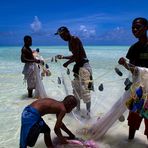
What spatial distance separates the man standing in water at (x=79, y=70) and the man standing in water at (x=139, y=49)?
1242mm

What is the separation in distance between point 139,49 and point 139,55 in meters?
0.09

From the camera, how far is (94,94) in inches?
250

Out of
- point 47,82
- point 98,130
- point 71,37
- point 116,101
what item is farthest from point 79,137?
point 47,82

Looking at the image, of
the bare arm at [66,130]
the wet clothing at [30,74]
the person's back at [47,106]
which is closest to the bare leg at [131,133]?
the bare arm at [66,130]

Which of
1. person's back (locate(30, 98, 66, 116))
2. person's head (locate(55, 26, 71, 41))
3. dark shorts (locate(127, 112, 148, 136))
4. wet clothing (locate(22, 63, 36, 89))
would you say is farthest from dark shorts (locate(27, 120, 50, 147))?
wet clothing (locate(22, 63, 36, 89))

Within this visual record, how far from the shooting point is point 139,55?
453 cm

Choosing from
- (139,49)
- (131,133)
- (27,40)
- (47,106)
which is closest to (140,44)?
(139,49)

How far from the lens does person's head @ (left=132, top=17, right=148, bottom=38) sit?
438 centimetres

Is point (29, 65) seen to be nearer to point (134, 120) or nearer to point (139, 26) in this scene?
point (134, 120)

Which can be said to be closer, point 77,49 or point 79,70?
point 77,49

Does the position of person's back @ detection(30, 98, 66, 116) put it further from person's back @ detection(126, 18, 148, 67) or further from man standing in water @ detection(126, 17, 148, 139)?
person's back @ detection(126, 18, 148, 67)

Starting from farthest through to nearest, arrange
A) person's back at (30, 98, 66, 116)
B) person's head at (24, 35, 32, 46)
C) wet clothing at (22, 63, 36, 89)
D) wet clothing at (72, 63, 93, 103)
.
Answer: wet clothing at (22, 63, 36, 89) → person's head at (24, 35, 32, 46) → wet clothing at (72, 63, 93, 103) → person's back at (30, 98, 66, 116)

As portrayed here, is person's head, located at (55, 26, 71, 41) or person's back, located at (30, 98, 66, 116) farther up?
person's head, located at (55, 26, 71, 41)

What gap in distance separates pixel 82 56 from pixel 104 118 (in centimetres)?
171
